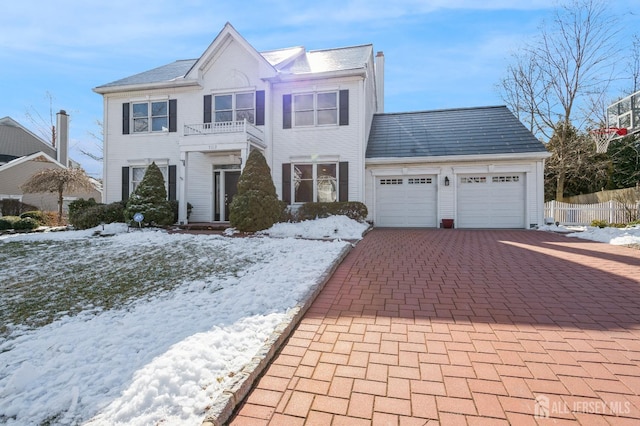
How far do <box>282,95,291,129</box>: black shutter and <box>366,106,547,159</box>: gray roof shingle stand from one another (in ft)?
11.4

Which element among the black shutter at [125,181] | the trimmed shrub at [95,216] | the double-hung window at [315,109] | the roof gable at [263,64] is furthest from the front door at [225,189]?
the black shutter at [125,181]

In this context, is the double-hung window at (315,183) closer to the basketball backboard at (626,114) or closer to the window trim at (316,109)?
the window trim at (316,109)

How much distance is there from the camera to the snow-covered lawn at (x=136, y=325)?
6.38 ft

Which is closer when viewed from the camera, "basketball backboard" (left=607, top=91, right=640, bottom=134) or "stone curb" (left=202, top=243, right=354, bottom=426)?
"stone curb" (left=202, top=243, right=354, bottom=426)

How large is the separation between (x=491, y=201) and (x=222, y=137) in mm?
10580

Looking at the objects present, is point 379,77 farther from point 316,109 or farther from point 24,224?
point 24,224

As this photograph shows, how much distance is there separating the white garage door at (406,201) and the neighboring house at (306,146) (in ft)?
0.13

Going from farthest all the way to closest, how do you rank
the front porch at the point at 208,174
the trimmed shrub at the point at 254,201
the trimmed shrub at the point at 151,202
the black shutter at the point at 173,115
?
the black shutter at the point at 173,115, the front porch at the point at 208,174, the trimmed shrub at the point at 151,202, the trimmed shrub at the point at 254,201

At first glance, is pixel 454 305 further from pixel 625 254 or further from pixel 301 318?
pixel 625 254

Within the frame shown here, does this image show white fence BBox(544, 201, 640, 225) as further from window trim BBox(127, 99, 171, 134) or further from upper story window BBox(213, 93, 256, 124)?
window trim BBox(127, 99, 171, 134)

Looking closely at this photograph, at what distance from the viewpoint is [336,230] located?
368 inches

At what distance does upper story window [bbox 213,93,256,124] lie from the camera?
12805 millimetres

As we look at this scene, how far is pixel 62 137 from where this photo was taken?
24.3 meters

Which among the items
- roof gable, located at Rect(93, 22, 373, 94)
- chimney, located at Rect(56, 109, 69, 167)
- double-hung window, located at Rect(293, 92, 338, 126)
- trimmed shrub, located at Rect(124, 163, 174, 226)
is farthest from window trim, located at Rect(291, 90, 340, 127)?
chimney, located at Rect(56, 109, 69, 167)
